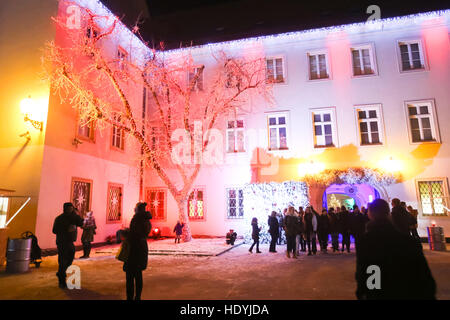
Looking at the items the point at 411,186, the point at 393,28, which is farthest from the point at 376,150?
the point at 393,28

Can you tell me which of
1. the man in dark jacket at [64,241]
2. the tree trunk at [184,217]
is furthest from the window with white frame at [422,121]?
the man in dark jacket at [64,241]

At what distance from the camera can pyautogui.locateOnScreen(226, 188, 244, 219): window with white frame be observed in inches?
613

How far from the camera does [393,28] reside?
15.0 metres

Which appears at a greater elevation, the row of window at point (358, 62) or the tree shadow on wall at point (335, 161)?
the row of window at point (358, 62)

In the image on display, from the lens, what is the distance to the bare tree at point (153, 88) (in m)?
11.6

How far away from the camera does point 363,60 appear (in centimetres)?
1539

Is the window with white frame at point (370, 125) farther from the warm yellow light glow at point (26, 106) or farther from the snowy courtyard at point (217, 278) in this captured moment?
the warm yellow light glow at point (26, 106)

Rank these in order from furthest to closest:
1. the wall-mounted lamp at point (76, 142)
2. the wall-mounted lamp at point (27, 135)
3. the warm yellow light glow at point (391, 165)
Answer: the warm yellow light glow at point (391, 165) < the wall-mounted lamp at point (76, 142) < the wall-mounted lamp at point (27, 135)

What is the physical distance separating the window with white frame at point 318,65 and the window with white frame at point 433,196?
744 cm

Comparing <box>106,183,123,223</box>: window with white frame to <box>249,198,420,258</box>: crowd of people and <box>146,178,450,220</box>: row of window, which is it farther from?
<box>249,198,420,258</box>: crowd of people

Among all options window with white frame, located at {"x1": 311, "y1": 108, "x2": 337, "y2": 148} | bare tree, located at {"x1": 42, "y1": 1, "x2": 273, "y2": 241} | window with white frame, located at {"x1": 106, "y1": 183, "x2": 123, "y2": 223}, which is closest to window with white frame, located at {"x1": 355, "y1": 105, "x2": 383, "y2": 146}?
window with white frame, located at {"x1": 311, "y1": 108, "x2": 337, "y2": 148}

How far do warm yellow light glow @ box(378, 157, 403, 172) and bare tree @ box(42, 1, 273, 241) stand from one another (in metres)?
6.69

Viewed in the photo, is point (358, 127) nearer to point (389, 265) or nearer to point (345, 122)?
point (345, 122)
